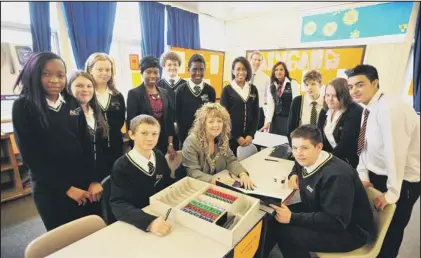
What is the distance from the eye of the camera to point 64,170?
1443 mm

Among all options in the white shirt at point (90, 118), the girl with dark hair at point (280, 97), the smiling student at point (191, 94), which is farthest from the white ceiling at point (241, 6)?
the white shirt at point (90, 118)

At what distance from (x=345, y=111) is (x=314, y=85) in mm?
606

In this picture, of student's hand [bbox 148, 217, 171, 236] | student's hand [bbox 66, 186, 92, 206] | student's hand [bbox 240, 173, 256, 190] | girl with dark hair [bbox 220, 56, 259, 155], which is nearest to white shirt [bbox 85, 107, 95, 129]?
student's hand [bbox 66, 186, 92, 206]

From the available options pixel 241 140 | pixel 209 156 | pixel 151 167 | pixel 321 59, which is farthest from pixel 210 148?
pixel 321 59

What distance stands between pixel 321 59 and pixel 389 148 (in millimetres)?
3418

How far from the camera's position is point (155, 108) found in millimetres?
2271

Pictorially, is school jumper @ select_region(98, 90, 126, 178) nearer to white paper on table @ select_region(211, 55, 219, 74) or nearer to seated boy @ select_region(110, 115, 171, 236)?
seated boy @ select_region(110, 115, 171, 236)

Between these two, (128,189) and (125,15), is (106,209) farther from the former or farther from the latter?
(125,15)

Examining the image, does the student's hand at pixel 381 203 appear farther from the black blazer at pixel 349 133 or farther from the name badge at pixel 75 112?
the name badge at pixel 75 112

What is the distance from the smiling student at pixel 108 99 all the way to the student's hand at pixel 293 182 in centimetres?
151

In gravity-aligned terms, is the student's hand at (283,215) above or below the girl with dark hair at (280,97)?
below

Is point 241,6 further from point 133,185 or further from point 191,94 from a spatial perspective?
point 133,185

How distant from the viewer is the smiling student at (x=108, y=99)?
197 centimetres

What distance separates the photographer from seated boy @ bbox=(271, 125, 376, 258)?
1.26 meters
